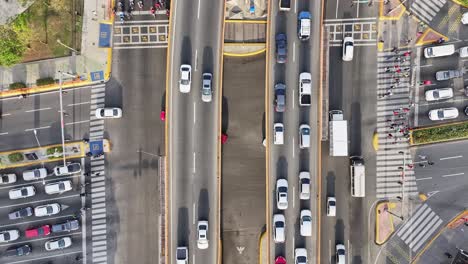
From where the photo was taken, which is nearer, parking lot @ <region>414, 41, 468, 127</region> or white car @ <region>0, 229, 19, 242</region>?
white car @ <region>0, 229, 19, 242</region>

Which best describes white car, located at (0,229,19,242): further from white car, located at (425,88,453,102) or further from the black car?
white car, located at (425,88,453,102)

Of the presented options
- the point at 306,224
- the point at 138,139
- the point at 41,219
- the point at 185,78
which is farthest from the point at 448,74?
the point at 41,219

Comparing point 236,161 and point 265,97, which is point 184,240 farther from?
point 265,97

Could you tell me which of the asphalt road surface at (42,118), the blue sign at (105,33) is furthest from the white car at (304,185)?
the blue sign at (105,33)

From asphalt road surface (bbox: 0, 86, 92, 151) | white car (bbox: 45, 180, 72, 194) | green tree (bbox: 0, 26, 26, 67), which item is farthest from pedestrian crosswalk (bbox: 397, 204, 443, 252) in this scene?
green tree (bbox: 0, 26, 26, 67)

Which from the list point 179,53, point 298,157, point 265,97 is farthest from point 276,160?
point 179,53

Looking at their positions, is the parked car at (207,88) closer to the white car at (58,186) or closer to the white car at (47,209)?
the white car at (58,186)

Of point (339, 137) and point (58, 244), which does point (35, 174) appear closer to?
point (58, 244)
